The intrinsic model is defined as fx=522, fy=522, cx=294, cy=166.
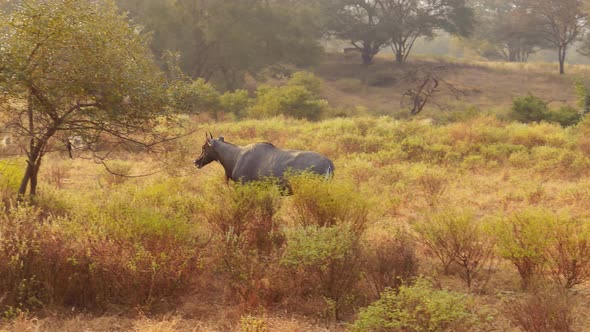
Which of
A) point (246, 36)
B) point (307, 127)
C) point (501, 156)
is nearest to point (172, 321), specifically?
point (501, 156)

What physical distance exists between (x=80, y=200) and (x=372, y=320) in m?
6.04

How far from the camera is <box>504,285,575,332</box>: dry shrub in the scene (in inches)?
210

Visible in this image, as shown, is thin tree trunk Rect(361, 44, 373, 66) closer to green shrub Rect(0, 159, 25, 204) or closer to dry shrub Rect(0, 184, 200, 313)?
green shrub Rect(0, 159, 25, 204)

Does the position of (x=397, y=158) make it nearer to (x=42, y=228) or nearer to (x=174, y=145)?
(x=174, y=145)

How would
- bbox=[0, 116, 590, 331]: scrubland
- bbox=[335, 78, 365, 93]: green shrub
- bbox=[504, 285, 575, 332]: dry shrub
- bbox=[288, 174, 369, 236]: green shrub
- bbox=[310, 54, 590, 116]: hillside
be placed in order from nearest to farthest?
bbox=[504, 285, 575, 332]: dry shrub
bbox=[0, 116, 590, 331]: scrubland
bbox=[288, 174, 369, 236]: green shrub
bbox=[310, 54, 590, 116]: hillside
bbox=[335, 78, 365, 93]: green shrub

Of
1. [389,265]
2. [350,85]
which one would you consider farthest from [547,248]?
[350,85]

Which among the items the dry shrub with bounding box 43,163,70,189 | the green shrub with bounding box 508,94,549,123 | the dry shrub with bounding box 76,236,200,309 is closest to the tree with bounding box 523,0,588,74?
the green shrub with bounding box 508,94,549,123

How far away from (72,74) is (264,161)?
361cm

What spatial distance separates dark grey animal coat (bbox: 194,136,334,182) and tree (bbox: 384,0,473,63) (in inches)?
1511

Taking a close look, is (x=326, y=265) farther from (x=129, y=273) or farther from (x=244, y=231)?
(x=129, y=273)

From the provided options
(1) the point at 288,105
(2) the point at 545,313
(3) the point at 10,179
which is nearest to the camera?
(2) the point at 545,313

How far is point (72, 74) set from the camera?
731 cm

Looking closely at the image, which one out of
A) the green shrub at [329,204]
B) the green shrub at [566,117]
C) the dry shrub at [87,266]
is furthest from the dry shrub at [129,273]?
the green shrub at [566,117]

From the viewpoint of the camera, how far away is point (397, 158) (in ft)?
53.0
